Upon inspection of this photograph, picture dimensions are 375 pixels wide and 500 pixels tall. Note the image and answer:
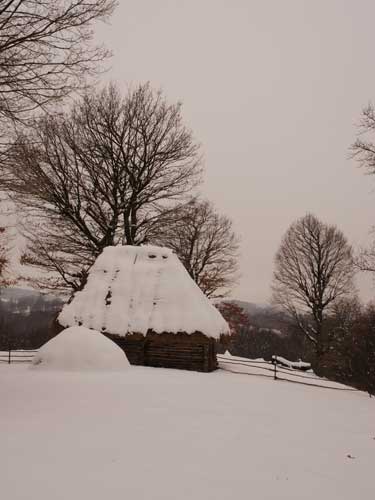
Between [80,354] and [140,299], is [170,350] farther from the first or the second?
[80,354]

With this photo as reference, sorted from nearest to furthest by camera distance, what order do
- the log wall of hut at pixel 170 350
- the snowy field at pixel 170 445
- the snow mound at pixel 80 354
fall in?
the snowy field at pixel 170 445 → the snow mound at pixel 80 354 → the log wall of hut at pixel 170 350

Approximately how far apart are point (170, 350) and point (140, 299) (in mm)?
2176

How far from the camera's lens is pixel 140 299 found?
1284cm

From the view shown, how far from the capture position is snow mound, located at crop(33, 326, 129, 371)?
363 inches

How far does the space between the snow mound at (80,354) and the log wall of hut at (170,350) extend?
217 cm

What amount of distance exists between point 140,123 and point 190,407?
13598 millimetres

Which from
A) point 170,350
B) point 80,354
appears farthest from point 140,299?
point 80,354

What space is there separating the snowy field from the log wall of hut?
382 centimetres

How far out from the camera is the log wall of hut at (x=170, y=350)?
38.3ft

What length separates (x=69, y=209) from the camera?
15.9m

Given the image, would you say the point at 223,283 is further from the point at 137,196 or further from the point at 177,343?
the point at 177,343

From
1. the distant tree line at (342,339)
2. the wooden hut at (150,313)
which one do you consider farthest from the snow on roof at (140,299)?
the distant tree line at (342,339)

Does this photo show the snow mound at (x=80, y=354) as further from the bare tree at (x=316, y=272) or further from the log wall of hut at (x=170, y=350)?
the bare tree at (x=316, y=272)

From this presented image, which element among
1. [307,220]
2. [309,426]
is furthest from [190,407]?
[307,220]
